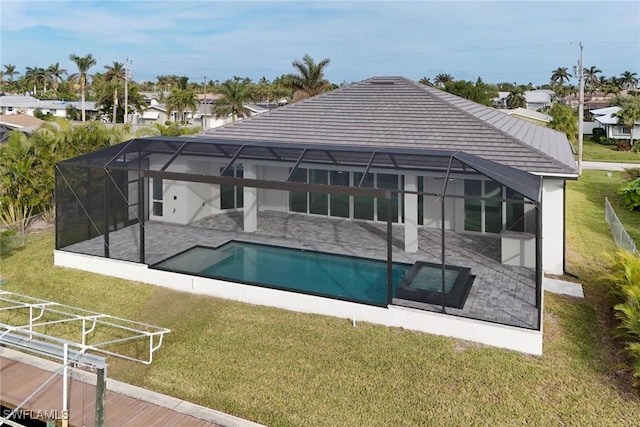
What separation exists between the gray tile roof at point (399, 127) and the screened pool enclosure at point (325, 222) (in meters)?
1.13

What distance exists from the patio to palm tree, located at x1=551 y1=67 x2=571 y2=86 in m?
118

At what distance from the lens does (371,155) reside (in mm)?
15250

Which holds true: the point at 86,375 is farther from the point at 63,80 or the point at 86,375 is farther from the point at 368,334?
the point at 63,80

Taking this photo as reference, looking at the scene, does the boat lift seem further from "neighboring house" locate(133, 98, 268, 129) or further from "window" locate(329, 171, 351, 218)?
"neighboring house" locate(133, 98, 268, 129)

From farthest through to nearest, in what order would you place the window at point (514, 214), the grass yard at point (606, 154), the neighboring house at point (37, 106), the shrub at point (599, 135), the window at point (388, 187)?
the neighboring house at point (37, 106)
the shrub at point (599, 135)
the grass yard at point (606, 154)
the window at point (388, 187)
the window at point (514, 214)

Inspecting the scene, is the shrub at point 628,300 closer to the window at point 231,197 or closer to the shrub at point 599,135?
the window at point 231,197

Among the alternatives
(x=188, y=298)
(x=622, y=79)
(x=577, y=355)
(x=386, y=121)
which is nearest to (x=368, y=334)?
(x=577, y=355)

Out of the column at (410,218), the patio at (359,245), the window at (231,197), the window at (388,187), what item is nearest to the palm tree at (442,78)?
the window at (231,197)

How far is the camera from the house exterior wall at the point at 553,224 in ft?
48.8

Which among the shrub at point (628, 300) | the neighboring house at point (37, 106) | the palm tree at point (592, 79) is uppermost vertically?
the palm tree at point (592, 79)

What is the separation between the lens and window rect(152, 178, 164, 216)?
66.6 ft

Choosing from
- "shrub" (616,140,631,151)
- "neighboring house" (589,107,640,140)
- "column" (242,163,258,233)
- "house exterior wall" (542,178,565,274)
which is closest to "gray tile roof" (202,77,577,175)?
"house exterior wall" (542,178,565,274)

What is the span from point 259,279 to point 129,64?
2056 inches

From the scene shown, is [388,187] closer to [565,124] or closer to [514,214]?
[514,214]
